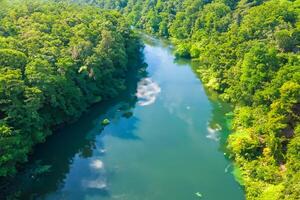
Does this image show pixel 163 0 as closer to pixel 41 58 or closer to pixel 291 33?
pixel 291 33

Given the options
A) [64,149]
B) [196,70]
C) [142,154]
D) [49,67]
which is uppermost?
[49,67]

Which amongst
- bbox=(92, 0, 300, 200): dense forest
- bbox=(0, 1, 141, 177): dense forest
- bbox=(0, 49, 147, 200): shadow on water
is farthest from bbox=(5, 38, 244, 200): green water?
Answer: bbox=(92, 0, 300, 200): dense forest

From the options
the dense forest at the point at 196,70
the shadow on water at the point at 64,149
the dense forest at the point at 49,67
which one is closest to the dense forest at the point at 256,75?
the dense forest at the point at 196,70

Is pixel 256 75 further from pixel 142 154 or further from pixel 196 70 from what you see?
pixel 196 70

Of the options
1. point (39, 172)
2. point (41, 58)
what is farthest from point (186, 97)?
point (39, 172)

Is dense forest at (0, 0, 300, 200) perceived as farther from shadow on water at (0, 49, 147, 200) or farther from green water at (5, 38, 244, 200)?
green water at (5, 38, 244, 200)

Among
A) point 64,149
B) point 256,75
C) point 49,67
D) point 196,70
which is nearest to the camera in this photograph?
point 64,149

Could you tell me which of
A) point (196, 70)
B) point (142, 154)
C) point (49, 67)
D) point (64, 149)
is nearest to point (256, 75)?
point (142, 154)
